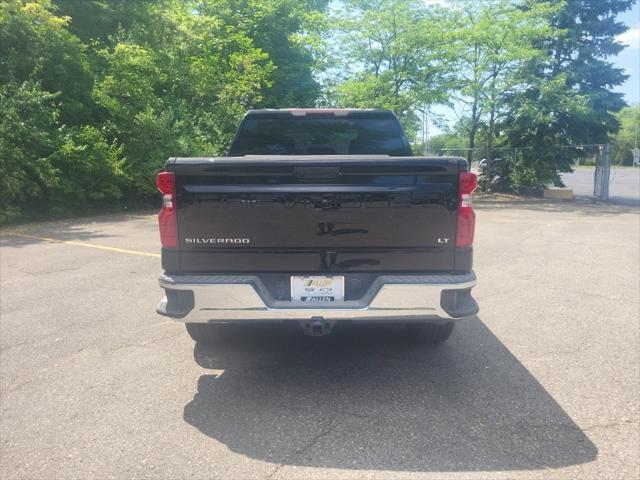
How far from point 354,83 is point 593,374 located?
1712cm

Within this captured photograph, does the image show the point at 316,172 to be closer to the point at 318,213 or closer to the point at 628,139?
the point at 318,213

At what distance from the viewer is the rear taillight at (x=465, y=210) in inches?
129

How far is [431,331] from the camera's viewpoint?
4367mm

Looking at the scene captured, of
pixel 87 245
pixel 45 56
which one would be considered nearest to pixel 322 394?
pixel 87 245

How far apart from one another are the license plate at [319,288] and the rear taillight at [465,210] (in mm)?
848

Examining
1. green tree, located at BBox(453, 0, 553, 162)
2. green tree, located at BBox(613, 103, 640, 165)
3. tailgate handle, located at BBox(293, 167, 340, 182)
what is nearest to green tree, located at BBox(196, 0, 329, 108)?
green tree, located at BBox(453, 0, 553, 162)

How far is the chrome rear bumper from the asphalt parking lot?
25.2 inches

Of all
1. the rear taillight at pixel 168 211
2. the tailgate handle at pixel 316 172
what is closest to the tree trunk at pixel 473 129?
the tailgate handle at pixel 316 172

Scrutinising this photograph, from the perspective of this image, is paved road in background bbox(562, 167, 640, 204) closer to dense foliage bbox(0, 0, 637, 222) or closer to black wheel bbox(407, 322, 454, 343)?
dense foliage bbox(0, 0, 637, 222)

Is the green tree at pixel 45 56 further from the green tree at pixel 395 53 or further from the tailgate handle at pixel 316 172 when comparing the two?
the tailgate handle at pixel 316 172

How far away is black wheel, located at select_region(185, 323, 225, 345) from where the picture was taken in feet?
14.2

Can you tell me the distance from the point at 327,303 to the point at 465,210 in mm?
1103

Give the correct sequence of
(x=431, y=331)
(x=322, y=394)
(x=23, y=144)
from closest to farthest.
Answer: (x=322, y=394)
(x=431, y=331)
(x=23, y=144)

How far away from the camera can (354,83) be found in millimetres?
19406
